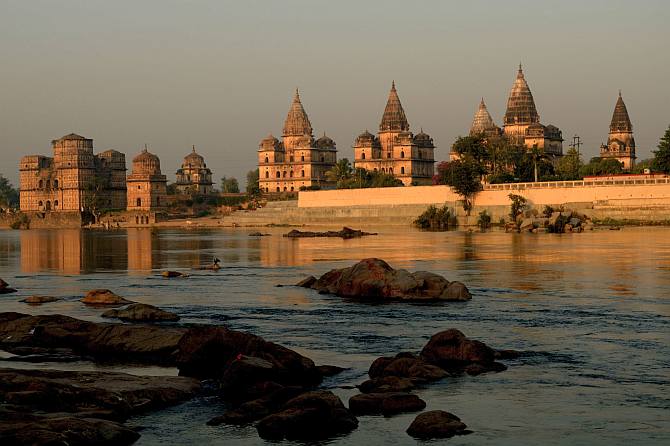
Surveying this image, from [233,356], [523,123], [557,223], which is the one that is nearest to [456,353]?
[233,356]

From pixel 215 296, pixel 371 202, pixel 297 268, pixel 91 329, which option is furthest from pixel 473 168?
pixel 91 329

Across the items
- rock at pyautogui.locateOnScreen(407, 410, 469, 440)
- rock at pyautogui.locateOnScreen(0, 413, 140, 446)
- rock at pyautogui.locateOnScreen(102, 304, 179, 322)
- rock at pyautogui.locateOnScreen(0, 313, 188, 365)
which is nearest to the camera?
rock at pyautogui.locateOnScreen(0, 413, 140, 446)

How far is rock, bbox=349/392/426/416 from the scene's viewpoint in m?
18.5

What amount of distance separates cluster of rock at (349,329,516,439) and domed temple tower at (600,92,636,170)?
170m

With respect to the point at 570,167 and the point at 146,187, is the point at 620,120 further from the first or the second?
the point at 146,187

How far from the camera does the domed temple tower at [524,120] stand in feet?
563

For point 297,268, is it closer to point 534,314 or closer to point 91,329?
point 534,314

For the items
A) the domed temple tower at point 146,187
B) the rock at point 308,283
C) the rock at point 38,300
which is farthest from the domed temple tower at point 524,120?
the rock at point 38,300

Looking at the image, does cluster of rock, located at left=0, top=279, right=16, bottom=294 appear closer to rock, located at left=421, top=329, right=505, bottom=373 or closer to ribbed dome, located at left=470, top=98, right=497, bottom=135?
rock, located at left=421, top=329, right=505, bottom=373

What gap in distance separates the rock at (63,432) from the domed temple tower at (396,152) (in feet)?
583

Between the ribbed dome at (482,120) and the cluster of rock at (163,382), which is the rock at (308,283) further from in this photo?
the ribbed dome at (482,120)

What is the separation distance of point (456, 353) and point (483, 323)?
6.60 m

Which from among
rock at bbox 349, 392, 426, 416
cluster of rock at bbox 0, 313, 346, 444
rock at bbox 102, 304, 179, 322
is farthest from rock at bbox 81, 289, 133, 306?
rock at bbox 349, 392, 426, 416

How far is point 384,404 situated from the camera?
732 inches
